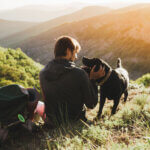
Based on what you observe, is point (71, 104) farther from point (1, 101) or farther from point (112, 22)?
point (112, 22)

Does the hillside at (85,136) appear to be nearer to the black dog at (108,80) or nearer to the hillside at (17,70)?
the black dog at (108,80)

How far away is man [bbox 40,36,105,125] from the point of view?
2.43m

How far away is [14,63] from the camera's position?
15.9 ft

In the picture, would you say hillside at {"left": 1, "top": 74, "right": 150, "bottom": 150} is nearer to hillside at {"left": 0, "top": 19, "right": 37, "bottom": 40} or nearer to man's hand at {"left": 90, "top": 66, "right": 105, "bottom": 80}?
man's hand at {"left": 90, "top": 66, "right": 105, "bottom": 80}

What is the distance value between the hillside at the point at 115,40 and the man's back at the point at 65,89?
24805 mm

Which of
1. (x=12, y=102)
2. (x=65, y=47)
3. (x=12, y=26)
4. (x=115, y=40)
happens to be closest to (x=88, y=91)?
(x=65, y=47)

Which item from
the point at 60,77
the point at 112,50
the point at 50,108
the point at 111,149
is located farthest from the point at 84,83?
the point at 112,50

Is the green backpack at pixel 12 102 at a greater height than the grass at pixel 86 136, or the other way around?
the green backpack at pixel 12 102

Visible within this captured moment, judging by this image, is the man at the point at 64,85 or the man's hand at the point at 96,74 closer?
the man at the point at 64,85

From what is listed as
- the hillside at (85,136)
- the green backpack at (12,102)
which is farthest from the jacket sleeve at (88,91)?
the green backpack at (12,102)

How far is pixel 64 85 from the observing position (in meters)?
2.50

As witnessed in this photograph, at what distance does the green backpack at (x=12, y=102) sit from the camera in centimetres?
222

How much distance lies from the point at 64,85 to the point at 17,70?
2462 mm

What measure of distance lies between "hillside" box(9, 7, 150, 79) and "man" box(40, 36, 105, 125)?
81.5ft
